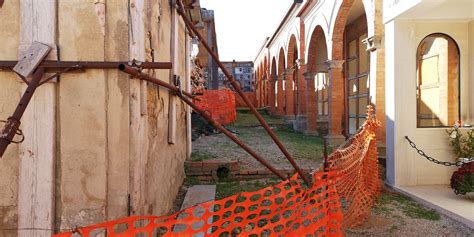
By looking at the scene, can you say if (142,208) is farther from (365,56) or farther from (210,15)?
(210,15)

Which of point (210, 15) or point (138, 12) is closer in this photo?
point (138, 12)

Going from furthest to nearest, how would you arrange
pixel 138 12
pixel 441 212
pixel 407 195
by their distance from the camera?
pixel 407 195 → pixel 441 212 → pixel 138 12

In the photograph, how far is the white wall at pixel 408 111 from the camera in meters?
6.16

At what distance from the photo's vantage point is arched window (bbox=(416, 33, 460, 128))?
6.66m

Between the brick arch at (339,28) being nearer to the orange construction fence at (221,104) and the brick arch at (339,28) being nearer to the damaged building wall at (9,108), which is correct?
the orange construction fence at (221,104)

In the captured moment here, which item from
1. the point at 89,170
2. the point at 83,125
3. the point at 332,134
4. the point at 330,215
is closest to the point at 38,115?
the point at 83,125

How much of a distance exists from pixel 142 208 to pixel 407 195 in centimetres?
491

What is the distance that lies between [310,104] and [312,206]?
11.5 metres

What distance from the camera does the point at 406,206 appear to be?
527cm

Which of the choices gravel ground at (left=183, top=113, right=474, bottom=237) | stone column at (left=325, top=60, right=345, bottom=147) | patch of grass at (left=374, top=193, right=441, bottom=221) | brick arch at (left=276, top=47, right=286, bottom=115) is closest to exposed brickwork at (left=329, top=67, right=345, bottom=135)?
stone column at (left=325, top=60, right=345, bottom=147)

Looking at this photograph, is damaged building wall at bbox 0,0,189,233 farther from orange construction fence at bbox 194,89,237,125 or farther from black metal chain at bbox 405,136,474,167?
orange construction fence at bbox 194,89,237,125

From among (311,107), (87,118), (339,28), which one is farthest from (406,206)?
(311,107)

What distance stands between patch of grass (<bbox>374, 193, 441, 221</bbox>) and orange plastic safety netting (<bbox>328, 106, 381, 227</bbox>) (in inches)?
5.7

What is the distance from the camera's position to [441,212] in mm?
4910
